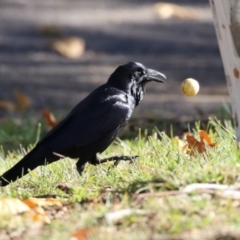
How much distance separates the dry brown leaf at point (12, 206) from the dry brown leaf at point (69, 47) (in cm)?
761

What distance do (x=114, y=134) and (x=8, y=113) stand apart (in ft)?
14.6

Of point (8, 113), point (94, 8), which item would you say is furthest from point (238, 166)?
point (94, 8)

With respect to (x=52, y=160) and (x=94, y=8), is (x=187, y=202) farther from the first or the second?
(x=94, y=8)

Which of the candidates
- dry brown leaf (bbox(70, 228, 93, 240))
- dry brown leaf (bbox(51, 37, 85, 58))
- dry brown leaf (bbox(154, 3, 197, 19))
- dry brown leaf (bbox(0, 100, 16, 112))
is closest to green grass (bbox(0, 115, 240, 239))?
dry brown leaf (bbox(70, 228, 93, 240))

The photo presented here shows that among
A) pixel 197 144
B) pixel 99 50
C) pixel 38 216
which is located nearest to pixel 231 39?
pixel 197 144

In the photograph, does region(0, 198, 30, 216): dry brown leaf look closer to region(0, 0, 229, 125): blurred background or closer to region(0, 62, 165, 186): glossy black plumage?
region(0, 62, 165, 186): glossy black plumage

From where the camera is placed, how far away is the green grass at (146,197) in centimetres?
377

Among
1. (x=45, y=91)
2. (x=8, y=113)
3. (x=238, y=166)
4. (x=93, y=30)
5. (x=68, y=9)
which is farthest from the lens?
(x=68, y=9)

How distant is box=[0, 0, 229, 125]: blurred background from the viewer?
1018cm

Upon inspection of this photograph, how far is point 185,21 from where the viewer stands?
13133 mm

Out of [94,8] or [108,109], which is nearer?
[108,109]

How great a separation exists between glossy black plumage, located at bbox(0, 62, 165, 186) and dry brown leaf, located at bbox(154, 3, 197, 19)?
7.73 meters

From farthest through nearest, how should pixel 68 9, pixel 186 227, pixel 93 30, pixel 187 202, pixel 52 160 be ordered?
1. pixel 68 9
2. pixel 93 30
3. pixel 52 160
4. pixel 187 202
5. pixel 186 227

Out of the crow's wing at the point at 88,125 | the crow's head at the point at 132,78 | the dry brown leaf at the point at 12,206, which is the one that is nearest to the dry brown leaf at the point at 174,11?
the crow's head at the point at 132,78
